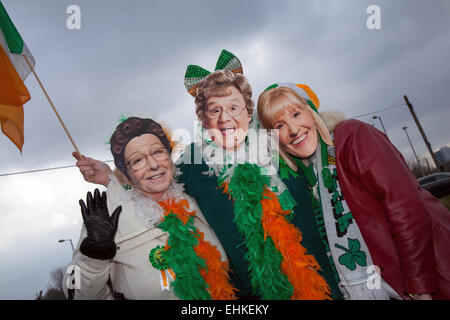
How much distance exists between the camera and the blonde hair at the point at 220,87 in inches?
74.0

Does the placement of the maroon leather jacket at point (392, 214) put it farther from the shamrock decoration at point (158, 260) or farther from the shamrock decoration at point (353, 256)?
the shamrock decoration at point (158, 260)

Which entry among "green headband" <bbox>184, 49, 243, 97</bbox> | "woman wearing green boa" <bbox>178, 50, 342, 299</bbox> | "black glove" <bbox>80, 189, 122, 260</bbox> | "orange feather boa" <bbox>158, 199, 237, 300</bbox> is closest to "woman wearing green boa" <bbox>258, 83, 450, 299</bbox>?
"woman wearing green boa" <bbox>178, 50, 342, 299</bbox>

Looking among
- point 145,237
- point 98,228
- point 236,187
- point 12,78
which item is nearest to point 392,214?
point 236,187

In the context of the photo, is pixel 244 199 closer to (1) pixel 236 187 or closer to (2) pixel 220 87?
(1) pixel 236 187

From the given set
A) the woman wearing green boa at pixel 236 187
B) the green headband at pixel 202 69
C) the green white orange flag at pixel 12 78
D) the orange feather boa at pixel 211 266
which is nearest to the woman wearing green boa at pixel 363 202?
the woman wearing green boa at pixel 236 187

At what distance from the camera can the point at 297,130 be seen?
179 centimetres

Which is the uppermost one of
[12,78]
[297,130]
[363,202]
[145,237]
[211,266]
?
[12,78]

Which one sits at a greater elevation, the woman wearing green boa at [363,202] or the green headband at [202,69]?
the green headband at [202,69]

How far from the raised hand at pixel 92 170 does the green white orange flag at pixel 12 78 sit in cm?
44

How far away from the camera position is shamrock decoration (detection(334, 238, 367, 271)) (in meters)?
1.59

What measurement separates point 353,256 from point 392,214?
0.35m
